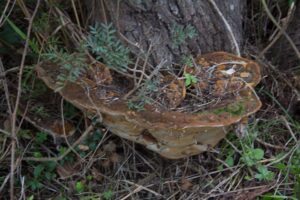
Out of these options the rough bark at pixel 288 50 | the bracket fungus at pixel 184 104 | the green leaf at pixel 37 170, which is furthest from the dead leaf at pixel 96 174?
the rough bark at pixel 288 50

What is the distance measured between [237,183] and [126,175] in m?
0.50

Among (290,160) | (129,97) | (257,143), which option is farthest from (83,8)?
(290,160)

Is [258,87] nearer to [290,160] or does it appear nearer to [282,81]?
[282,81]

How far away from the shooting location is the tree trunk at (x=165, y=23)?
6.26 feet

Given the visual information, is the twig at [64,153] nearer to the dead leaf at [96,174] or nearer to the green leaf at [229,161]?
the dead leaf at [96,174]

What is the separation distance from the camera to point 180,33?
1.90 metres

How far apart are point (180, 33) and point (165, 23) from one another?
88mm

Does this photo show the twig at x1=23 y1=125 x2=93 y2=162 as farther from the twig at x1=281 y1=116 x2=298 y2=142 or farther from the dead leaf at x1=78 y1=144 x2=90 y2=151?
the twig at x1=281 y1=116 x2=298 y2=142

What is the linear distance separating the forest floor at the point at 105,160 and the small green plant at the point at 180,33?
448 millimetres

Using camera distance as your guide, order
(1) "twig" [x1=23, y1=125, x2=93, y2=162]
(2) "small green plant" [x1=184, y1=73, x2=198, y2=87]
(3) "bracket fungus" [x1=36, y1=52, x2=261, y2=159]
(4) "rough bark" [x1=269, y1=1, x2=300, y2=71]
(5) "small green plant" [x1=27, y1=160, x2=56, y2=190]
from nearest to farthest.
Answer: (3) "bracket fungus" [x1=36, y1=52, x2=261, y2=159]
(2) "small green plant" [x1=184, y1=73, x2=198, y2=87]
(1) "twig" [x1=23, y1=125, x2=93, y2=162]
(5) "small green plant" [x1=27, y1=160, x2=56, y2=190]
(4) "rough bark" [x1=269, y1=1, x2=300, y2=71]

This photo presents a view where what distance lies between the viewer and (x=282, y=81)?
2.30 meters

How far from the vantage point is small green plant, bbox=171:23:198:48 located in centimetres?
190

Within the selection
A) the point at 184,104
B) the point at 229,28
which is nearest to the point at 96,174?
the point at 184,104

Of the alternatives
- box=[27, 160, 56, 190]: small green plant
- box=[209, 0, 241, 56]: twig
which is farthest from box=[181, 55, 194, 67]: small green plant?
box=[27, 160, 56, 190]: small green plant
